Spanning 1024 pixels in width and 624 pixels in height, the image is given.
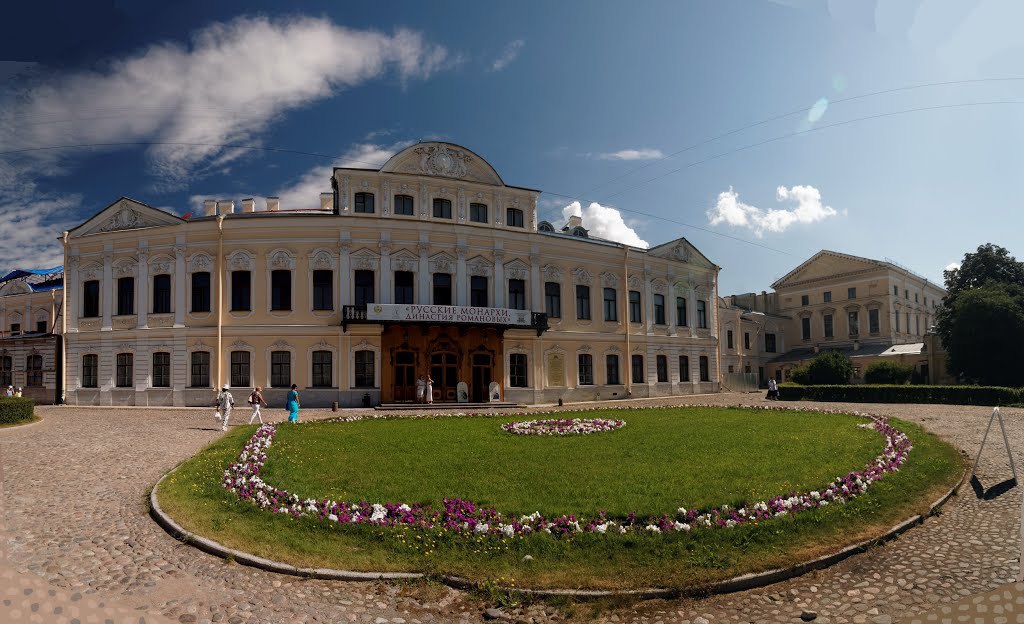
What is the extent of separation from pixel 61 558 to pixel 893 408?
1152 inches

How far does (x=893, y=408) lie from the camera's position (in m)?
25.6

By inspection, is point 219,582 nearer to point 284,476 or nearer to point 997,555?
point 284,476

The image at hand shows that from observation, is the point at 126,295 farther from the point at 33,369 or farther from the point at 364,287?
the point at 364,287

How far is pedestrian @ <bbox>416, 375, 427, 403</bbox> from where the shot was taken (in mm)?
28656

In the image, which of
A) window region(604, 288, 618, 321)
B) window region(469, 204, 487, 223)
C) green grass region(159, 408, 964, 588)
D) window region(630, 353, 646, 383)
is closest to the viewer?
green grass region(159, 408, 964, 588)

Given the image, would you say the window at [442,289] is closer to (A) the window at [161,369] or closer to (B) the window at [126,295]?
(A) the window at [161,369]

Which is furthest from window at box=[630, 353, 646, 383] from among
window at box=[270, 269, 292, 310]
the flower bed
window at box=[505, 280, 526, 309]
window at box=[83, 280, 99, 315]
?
window at box=[83, 280, 99, 315]

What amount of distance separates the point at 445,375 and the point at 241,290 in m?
11.1

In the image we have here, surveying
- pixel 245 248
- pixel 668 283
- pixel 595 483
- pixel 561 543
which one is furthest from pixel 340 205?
pixel 561 543

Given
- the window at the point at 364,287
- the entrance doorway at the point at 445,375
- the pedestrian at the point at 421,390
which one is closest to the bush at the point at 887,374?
the entrance doorway at the point at 445,375

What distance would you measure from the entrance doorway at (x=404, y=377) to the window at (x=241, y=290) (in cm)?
794

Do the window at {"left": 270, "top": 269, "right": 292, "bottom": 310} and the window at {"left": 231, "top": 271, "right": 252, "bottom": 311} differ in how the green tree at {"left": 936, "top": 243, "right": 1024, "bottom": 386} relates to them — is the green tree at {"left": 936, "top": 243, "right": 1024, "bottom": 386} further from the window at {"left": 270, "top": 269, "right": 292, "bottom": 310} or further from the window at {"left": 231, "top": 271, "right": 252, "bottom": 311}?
the window at {"left": 231, "top": 271, "right": 252, "bottom": 311}

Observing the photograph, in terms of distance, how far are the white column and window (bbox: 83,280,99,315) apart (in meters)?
0.78

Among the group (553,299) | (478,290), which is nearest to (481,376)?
(478,290)
